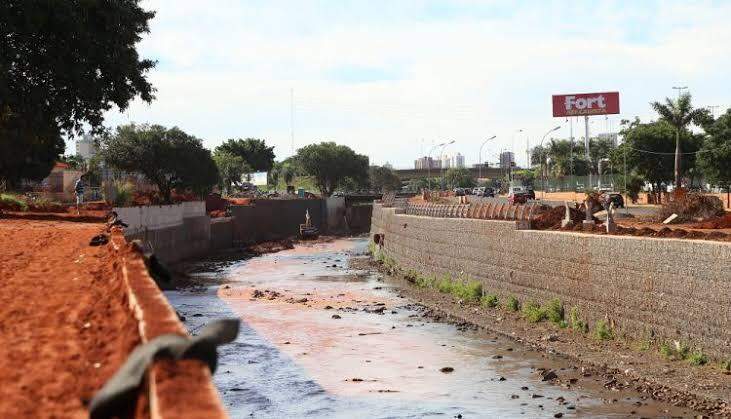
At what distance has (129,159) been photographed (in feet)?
265

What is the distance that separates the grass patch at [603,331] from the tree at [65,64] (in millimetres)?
21459

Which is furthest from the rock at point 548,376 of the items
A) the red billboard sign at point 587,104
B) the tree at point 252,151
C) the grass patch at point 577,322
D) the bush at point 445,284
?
the tree at point 252,151

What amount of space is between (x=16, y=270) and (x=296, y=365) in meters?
12.7

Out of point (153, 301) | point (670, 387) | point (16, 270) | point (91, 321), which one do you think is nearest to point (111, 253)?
point (16, 270)

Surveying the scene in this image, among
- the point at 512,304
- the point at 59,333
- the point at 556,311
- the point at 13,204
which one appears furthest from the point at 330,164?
the point at 59,333

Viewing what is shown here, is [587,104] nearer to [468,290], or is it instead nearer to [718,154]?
[718,154]

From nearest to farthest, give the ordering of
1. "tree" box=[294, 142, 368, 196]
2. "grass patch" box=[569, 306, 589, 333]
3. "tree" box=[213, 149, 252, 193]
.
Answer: "grass patch" box=[569, 306, 589, 333]
"tree" box=[213, 149, 252, 193]
"tree" box=[294, 142, 368, 196]

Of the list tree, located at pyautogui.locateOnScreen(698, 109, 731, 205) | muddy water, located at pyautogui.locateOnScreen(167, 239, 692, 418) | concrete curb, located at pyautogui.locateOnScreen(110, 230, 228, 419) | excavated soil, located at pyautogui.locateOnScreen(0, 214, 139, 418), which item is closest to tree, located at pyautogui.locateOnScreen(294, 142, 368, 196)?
tree, located at pyautogui.locateOnScreen(698, 109, 731, 205)

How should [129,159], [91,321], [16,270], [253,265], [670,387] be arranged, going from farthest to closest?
[129,159] → [253,265] → [670,387] → [16,270] → [91,321]

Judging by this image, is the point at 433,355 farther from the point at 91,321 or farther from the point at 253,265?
the point at 253,265

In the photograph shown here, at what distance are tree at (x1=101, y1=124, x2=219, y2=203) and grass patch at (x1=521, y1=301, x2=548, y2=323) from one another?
52.1 m

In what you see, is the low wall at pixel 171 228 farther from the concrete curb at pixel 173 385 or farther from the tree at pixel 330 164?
the tree at pixel 330 164

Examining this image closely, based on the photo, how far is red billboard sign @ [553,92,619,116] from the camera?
154875mm

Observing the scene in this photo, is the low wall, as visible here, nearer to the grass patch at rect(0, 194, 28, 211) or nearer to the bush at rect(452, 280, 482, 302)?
the grass patch at rect(0, 194, 28, 211)
